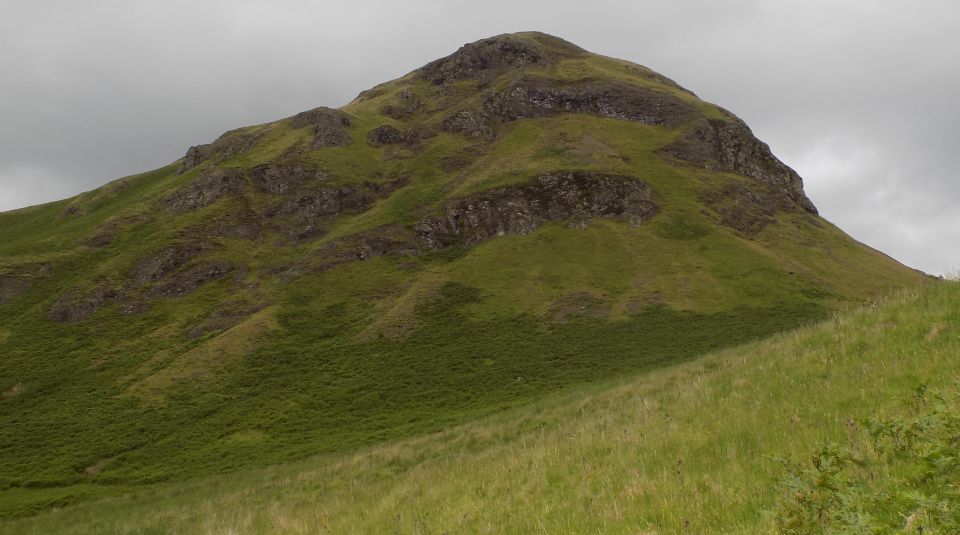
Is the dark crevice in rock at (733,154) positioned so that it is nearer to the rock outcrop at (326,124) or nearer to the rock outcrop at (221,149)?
the rock outcrop at (326,124)

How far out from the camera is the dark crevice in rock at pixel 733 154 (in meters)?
116

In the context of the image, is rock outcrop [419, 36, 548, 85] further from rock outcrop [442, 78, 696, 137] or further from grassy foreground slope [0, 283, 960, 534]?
grassy foreground slope [0, 283, 960, 534]

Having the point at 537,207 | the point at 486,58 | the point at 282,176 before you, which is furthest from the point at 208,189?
the point at 486,58

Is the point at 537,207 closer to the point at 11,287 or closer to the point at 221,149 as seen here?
the point at 11,287

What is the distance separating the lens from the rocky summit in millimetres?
52594

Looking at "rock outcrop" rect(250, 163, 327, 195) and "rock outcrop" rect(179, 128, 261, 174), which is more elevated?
"rock outcrop" rect(179, 128, 261, 174)

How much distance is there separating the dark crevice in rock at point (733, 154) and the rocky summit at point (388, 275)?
68 centimetres

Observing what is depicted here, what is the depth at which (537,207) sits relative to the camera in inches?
3898

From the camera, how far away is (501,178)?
10644 cm

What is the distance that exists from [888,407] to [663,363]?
46.1 metres

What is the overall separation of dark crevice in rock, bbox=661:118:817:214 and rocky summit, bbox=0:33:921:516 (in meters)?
0.68

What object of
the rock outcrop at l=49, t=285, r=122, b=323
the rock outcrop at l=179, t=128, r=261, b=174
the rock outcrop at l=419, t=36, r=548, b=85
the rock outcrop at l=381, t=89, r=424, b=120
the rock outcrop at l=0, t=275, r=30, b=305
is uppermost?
the rock outcrop at l=419, t=36, r=548, b=85

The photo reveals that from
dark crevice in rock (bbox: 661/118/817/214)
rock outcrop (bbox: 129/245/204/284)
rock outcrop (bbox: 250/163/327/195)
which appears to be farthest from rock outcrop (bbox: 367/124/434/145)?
dark crevice in rock (bbox: 661/118/817/214)

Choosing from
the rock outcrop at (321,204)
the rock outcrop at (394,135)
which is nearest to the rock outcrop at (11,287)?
the rock outcrop at (321,204)
